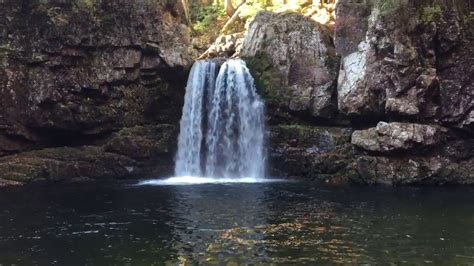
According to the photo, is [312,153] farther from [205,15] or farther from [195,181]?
[205,15]

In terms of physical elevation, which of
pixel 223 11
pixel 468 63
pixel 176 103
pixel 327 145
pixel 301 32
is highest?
pixel 223 11

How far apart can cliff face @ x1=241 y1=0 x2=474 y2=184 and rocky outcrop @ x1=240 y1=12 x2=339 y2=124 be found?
5 cm

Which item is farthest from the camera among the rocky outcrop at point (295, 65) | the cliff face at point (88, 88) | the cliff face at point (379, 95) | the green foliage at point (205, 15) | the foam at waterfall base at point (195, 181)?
the green foliage at point (205, 15)

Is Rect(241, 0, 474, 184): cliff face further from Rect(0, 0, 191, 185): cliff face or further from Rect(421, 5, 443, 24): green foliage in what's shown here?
Rect(0, 0, 191, 185): cliff face

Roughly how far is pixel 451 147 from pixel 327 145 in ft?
16.2

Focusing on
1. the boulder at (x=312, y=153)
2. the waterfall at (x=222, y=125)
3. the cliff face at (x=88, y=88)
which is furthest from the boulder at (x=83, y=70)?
the boulder at (x=312, y=153)

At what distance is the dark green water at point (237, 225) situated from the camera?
11312 mm

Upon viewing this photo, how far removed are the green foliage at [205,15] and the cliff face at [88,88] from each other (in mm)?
10488

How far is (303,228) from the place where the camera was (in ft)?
44.8

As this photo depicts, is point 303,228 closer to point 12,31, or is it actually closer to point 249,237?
point 249,237

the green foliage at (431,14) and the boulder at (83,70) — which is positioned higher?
the green foliage at (431,14)

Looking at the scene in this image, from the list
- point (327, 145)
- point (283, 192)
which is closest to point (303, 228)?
point (283, 192)

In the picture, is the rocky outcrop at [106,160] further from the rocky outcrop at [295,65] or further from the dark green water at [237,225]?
the rocky outcrop at [295,65]

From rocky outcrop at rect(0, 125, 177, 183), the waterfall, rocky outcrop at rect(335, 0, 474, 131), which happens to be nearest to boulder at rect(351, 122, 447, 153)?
rocky outcrop at rect(335, 0, 474, 131)
